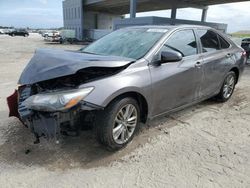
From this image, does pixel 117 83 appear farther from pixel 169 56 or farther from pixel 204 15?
pixel 204 15

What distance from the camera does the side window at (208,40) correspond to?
13.0 feet

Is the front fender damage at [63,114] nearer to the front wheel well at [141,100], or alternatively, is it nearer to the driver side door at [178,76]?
the front wheel well at [141,100]

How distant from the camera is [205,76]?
3.94 metres

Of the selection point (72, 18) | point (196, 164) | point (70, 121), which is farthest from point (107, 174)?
point (72, 18)

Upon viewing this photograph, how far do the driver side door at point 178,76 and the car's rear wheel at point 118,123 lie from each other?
0.38 metres

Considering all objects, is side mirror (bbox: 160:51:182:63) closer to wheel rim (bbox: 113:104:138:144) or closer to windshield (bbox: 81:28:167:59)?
windshield (bbox: 81:28:167:59)

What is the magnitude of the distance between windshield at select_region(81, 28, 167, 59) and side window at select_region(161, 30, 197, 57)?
183mm

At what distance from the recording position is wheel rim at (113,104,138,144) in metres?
2.80

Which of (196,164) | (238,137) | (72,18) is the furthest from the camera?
(72,18)

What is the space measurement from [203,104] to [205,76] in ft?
3.65

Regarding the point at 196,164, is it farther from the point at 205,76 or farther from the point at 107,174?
the point at 205,76

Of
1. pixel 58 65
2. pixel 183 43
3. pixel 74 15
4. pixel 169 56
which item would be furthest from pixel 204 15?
pixel 58 65

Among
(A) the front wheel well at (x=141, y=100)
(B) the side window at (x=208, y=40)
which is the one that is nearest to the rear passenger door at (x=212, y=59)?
(B) the side window at (x=208, y=40)

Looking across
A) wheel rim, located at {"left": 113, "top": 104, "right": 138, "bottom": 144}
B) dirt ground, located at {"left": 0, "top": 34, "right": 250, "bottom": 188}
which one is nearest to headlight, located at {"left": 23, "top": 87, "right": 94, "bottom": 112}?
wheel rim, located at {"left": 113, "top": 104, "right": 138, "bottom": 144}
